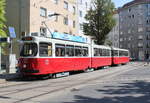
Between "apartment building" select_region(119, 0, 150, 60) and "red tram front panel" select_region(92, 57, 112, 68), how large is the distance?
59.2 m

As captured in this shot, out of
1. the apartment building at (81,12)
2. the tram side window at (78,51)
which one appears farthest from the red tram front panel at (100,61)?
the apartment building at (81,12)

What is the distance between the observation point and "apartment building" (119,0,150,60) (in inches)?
3506

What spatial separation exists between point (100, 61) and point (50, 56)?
39.2 ft

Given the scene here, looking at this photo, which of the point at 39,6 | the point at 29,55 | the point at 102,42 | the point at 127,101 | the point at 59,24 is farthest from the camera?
the point at 102,42

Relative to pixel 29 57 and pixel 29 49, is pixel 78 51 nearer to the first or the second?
pixel 29 49

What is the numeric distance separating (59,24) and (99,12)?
9091 millimetres

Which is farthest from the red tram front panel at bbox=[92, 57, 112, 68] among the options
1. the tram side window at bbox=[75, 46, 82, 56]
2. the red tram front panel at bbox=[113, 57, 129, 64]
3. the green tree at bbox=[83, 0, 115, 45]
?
the green tree at bbox=[83, 0, 115, 45]

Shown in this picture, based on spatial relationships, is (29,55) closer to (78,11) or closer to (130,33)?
(78,11)

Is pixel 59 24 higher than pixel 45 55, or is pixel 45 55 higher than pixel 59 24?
pixel 59 24

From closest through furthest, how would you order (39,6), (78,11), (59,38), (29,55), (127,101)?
1. (127,101)
2. (29,55)
3. (59,38)
4. (39,6)
5. (78,11)

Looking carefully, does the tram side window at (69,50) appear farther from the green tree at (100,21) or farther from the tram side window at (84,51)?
the green tree at (100,21)

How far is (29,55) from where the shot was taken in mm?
16094

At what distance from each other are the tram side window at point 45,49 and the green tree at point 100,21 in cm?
2831

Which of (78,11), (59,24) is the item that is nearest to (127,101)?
(59,24)
